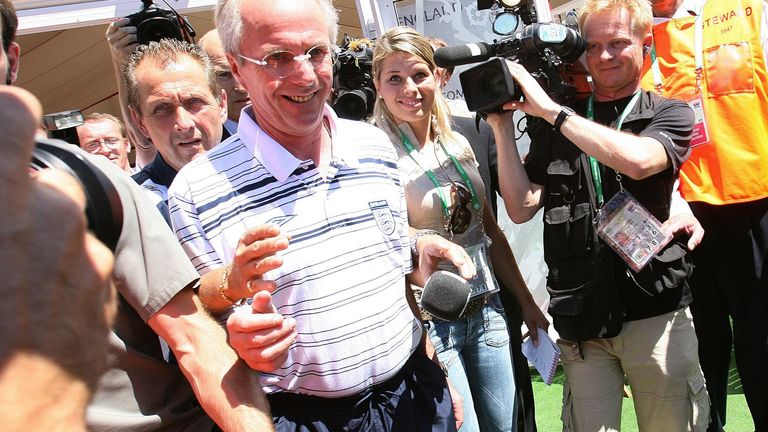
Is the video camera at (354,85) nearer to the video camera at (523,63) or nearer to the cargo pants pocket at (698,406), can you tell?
the video camera at (523,63)

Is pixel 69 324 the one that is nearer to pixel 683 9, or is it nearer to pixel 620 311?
pixel 620 311

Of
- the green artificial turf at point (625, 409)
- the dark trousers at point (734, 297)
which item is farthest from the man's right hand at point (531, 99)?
the green artificial turf at point (625, 409)

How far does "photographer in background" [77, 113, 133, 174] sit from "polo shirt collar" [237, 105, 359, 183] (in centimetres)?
268

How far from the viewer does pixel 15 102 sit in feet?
2.36

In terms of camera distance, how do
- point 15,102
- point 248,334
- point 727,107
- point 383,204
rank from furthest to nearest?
point 727,107
point 383,204
point 248,334
point 15,102

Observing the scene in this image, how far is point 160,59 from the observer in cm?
247

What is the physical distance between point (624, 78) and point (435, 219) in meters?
0.89

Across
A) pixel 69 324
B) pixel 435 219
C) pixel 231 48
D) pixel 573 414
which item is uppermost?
pixel 231 48

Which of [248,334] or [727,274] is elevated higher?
[248,334]

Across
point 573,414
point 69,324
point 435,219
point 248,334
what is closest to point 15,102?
point 69,324

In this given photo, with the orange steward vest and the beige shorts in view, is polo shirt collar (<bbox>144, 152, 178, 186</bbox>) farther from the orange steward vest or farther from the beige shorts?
the orange steward vest

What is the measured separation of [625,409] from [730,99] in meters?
1.74

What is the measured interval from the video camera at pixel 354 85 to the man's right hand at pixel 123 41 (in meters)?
0.91

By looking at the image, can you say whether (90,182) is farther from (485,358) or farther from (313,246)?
(485,358)
